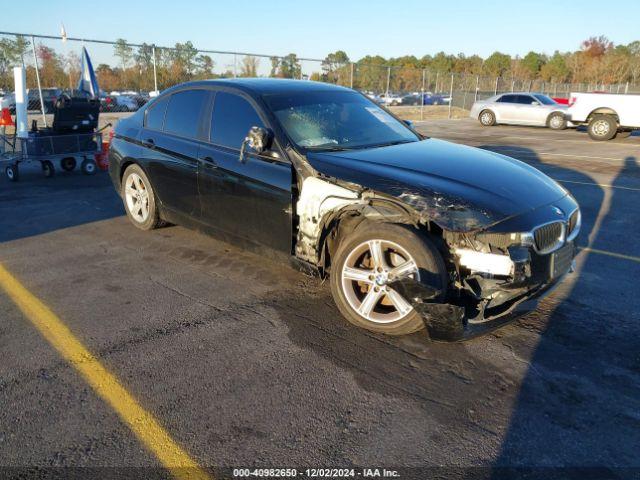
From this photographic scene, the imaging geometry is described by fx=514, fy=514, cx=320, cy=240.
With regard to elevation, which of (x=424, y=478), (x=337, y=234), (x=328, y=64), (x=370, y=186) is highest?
(x=328, y=64)

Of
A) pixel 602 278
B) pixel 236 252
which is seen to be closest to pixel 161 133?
pixel 236 252

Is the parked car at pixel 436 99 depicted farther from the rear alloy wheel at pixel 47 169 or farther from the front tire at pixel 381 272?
the front tire at pixel 381 272

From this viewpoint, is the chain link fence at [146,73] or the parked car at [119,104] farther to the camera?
the parked car at [119,104]

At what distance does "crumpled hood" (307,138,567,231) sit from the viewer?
3.24 m

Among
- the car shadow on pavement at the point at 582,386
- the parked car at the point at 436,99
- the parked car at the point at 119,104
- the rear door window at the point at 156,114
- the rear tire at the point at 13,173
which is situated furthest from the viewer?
the parked car at the point at 436,99

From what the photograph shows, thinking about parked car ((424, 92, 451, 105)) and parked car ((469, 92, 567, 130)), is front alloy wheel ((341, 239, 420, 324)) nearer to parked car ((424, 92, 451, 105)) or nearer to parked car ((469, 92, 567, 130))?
parked car ((469, 92, 567, 130))

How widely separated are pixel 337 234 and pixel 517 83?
39734 millimetres

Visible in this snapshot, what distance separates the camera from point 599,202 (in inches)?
304

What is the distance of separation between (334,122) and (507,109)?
1899cm

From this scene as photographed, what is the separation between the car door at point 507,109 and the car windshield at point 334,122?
18.1 m

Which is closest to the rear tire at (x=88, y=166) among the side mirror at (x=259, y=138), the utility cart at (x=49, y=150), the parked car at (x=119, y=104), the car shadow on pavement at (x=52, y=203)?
the utility cart at (x=49, y=150)

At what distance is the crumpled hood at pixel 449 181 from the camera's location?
3240mm

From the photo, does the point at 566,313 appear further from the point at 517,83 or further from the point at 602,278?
the point at 517,83

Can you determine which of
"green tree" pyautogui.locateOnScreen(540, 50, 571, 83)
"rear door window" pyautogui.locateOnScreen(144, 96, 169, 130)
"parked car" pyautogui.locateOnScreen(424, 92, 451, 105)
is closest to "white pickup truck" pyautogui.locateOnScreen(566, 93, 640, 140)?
"rear door window" pyautogui.locateOnScreen(144, 96, 169, 130)
